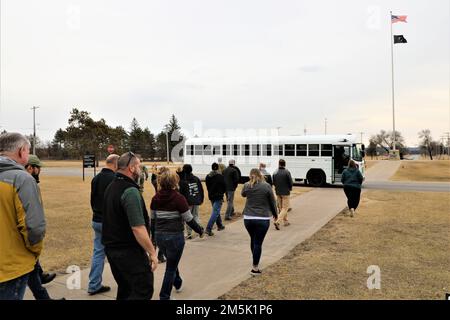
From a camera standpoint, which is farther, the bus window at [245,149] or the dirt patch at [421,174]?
the dirt patch at [421,174]

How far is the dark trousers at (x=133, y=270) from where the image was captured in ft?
11.5

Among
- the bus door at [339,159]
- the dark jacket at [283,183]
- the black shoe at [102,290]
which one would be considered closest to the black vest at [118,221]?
the black shoe at [102,290]

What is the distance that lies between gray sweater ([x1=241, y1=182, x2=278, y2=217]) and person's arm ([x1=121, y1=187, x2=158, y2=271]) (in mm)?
2713

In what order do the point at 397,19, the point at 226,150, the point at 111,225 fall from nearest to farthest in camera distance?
the point at 111,225
the point at 226,150
the point at 397,19

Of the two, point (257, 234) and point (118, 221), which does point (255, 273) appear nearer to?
point (257, 234)

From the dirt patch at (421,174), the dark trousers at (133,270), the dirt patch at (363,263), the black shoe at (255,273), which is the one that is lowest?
the dirt patch at (421,174)

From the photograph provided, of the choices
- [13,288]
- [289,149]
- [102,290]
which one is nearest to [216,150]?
[289,149]

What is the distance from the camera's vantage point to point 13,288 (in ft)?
9.82

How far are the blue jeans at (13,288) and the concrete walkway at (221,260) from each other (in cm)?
191

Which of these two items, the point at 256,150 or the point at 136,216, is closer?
the point at 136,216

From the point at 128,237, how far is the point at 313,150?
58.8 ft

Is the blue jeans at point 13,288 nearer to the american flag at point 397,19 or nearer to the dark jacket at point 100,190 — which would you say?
the dark jacket at point 100,190

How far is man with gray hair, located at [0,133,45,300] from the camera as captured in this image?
2863 mm
